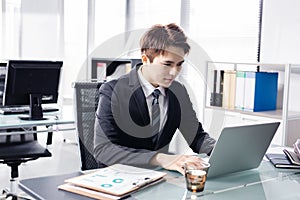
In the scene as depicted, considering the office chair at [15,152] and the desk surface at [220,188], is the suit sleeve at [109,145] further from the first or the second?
the office chair at [15,152]

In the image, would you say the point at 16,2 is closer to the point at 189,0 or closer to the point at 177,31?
the point at 189,0

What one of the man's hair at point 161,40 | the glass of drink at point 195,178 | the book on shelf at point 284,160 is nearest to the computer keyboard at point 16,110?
the man's hair at point 161,40

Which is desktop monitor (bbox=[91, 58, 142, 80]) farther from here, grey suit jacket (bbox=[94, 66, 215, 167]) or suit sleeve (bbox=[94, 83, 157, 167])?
suit sleeve (bbox=[94, 83, 157, 167])

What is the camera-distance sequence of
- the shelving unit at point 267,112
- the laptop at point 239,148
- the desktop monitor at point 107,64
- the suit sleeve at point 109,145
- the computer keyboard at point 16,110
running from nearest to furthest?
1. the laptop at point 239,148
2. the suit sleeve at point 109,145
3. the shelving unit at point 267,112
4. the computer keyboard at point 16,110
5. the desktop monitor at point 107,64

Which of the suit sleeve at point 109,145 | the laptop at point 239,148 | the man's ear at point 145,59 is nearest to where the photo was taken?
the laptop at point 239,148

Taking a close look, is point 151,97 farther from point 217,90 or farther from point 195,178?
point 217,90

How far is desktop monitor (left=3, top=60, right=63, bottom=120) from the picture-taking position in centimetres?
288

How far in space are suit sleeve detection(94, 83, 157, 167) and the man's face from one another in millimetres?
184

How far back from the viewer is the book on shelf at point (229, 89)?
3117 mm

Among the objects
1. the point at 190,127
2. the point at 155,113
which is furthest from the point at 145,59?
the point at 190,127

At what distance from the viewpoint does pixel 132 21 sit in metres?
5.16

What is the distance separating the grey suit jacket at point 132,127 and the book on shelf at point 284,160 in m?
0.27

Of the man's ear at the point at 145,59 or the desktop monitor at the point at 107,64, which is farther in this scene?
the desktop monitor at the point at 107,64

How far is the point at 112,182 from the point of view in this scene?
118cm
